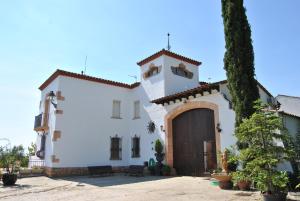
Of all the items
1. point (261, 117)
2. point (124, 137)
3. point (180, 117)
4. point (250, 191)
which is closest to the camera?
point (261, 117)

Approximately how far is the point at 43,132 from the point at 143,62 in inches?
328

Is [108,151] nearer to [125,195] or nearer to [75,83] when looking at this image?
[75,83]

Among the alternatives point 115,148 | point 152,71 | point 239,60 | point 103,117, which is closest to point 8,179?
point 103,117

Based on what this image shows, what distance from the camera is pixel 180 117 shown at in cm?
1519

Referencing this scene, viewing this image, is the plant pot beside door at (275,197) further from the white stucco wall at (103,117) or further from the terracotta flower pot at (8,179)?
the terracotta flower pot at (8,179)

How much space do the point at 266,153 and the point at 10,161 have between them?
39.8 ft

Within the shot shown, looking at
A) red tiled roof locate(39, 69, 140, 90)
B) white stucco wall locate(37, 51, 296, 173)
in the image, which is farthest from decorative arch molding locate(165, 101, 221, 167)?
red tiled roof locate(39, 69, 140, 90)

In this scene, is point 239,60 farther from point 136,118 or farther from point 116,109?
point 116,109

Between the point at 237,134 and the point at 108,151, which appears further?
the point at 108,151

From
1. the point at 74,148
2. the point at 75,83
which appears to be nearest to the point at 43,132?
the point at 74,148

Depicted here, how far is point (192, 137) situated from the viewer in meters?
14.2

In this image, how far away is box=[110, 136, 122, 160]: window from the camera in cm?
1800

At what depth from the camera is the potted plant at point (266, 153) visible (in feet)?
21.9

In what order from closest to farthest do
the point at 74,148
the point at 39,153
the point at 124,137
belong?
the point at 74,148, the point at 39,153, the point at 124,137
